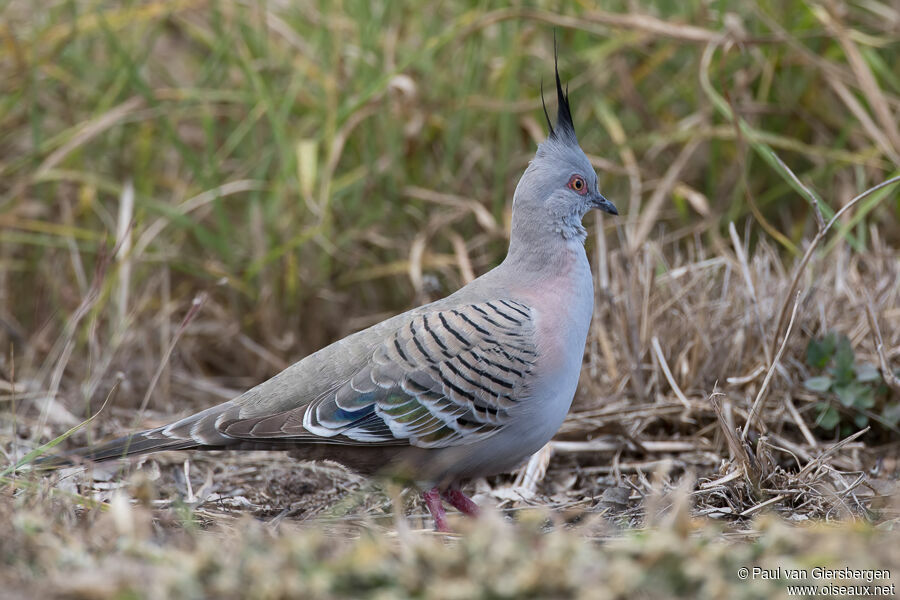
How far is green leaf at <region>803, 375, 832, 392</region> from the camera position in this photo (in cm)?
332

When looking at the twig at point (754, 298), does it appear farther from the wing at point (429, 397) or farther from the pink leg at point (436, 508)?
the pink leg at point (436, 508)

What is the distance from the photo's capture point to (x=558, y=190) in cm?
323

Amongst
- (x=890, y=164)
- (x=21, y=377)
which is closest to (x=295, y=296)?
(x=21, y=377)

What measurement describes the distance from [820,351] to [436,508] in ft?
4.83

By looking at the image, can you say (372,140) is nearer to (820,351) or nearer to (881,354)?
(820,351)

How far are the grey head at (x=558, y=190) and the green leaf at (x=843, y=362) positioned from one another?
3.06ft

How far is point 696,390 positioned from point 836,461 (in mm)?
524

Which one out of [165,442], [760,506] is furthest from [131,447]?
[760,506]

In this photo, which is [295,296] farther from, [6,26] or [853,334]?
Result: [853,334]

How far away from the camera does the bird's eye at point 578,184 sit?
327 centimetres

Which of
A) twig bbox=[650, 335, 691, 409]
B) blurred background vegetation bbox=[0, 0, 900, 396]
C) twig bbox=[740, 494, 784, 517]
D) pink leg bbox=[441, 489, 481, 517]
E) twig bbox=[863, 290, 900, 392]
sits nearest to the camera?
twig bbox=[740, 494, 784, 517]

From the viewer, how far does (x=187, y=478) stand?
11.0ft

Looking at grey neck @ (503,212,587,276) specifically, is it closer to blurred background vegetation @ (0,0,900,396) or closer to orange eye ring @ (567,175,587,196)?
orange eye ring @ (567,175,587,196)

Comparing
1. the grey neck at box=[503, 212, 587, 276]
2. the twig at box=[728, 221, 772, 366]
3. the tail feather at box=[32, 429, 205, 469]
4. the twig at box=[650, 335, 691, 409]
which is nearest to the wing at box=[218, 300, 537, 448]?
the tail feather at box=[32, 429, 205, 469]
